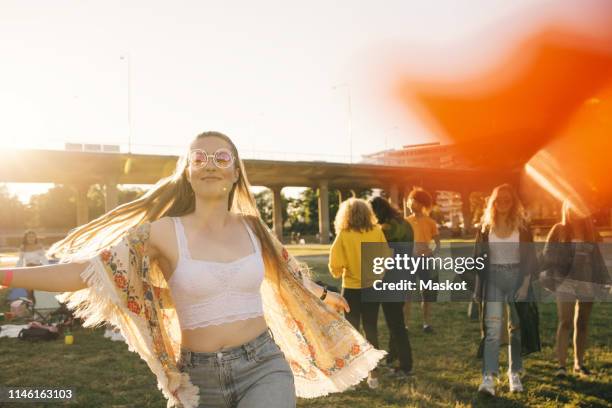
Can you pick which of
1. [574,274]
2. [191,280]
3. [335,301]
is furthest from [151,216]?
[574,274]

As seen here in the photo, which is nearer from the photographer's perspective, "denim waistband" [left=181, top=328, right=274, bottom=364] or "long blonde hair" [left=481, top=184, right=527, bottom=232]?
"denim waistband" [left=181, top=328, right=274, bottom=364]

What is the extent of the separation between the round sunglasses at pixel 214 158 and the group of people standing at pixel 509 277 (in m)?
3.85

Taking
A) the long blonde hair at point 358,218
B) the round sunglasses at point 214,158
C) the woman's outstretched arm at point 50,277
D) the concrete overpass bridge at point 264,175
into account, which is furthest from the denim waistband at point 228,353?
the concrete overpass bridge at point 264,175

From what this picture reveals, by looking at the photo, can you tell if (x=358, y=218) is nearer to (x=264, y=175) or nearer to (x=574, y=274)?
(x=574, y=274)

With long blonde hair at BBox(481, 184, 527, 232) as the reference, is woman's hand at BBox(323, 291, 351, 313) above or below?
below

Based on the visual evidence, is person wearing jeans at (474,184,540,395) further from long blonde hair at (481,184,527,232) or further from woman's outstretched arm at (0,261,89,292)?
woman's outstretched arm at (0,261,89,292)

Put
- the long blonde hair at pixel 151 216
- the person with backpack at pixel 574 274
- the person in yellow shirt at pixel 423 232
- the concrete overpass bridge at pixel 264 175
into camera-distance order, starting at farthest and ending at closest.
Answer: the concrete overpass bridge at pixel 264 175, the person in yellow shirt at pixel 423 232, the person with backpack at pixel 574 274, the long blonde hair at pixel 151 216

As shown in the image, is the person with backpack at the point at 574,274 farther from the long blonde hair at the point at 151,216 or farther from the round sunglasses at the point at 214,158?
the round sunglasses at the point at 214,158

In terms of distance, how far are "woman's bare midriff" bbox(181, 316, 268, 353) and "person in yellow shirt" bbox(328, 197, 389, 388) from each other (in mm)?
3960

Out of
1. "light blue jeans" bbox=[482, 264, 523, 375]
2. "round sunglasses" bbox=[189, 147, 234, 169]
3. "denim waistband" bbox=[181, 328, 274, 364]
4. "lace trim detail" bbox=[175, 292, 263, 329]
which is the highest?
"round sunglasses" bbox=[189, 147, 234, 169]

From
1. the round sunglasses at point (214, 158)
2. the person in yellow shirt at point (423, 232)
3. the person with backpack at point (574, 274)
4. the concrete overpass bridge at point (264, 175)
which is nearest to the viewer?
the round sunglasses at point (214, 158)

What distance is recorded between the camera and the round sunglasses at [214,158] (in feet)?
10.4

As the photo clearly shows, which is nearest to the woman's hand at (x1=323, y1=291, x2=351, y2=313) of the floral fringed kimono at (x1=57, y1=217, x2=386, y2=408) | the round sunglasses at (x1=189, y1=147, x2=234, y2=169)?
the floral fringed kimono at (x1=57, y1=217, x2=386, y2=408)

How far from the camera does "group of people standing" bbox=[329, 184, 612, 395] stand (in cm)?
635
